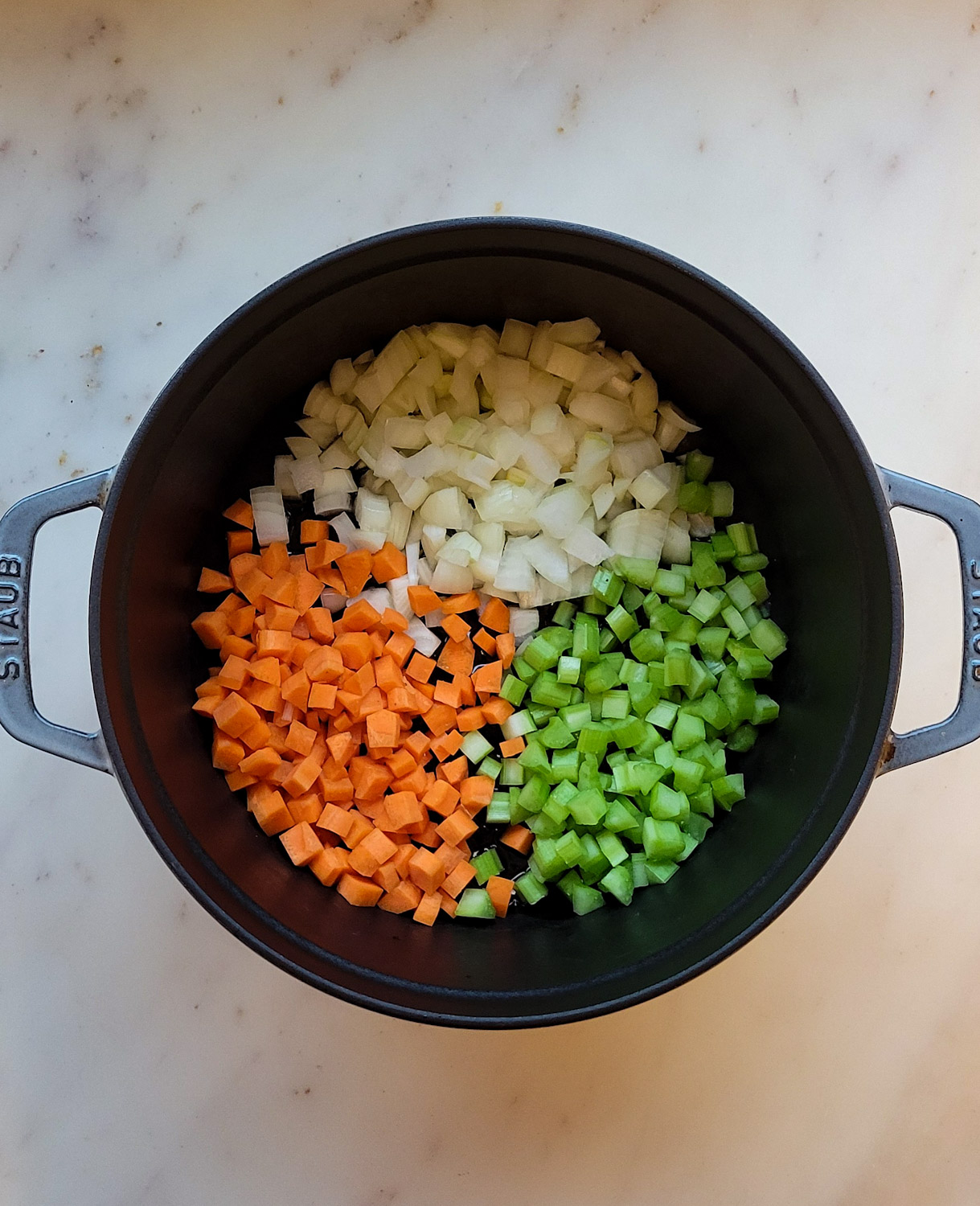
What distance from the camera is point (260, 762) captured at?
3.80 feet

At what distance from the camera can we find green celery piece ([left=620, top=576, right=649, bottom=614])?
1238mm

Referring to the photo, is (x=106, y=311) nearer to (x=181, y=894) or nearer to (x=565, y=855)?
(x=181, y=894)

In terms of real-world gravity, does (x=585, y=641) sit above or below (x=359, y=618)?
above

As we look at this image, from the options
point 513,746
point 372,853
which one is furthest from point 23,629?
point 513,746

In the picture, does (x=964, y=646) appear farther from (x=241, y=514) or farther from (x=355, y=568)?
(x=241, y=514)

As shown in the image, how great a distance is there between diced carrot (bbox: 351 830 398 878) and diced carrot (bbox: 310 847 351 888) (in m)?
0.02

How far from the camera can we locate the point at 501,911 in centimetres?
120

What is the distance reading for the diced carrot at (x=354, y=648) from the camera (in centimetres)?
118

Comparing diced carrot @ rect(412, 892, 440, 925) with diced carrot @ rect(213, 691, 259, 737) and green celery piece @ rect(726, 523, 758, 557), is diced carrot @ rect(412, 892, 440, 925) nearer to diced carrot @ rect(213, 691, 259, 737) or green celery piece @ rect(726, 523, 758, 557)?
diced carrot @ rect(213, 691, 259, 737)

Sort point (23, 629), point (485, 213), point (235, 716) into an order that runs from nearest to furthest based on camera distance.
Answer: point (23, 629)
point (235, 716)
point (485, 213)

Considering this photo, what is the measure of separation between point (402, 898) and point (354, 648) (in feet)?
1.07

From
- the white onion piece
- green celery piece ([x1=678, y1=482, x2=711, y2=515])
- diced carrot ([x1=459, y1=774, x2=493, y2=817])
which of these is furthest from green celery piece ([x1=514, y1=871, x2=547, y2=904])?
green celery piece ([x1=678, y1=482, x2=711, y2=515])

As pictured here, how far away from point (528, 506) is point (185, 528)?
44 cm

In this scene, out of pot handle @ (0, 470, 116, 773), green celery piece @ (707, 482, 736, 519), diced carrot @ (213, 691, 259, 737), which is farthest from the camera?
green celery piece @ (707, 482, 736, 519)
